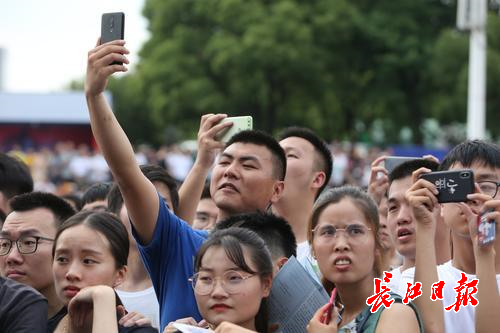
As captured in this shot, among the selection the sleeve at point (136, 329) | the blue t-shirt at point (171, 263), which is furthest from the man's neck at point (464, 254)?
the sleeve at point (136, 329)

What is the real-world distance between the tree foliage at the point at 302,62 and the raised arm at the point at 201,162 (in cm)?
3217

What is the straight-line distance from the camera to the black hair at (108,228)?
4.57 metres

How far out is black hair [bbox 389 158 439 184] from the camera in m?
5.62

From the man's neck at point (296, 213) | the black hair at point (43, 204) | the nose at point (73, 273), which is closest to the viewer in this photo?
the nose at point (73, 273)

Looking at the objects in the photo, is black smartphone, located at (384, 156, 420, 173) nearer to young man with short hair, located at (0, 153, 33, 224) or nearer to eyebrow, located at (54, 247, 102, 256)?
eyebrow, located at (54, 247, 102, 256)

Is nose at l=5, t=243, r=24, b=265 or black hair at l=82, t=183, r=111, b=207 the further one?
black hair at l=82, t=183, r=111, b=207

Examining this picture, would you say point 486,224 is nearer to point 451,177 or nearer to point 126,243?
point 451,177

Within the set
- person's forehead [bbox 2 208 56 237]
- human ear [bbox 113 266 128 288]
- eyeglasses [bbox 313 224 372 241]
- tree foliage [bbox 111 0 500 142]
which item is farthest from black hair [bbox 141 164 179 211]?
tree foliage [bbox 111 0 500 142]

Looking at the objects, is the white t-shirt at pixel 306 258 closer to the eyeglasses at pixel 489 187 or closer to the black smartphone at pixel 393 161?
the black smartphone at pixel 393 161

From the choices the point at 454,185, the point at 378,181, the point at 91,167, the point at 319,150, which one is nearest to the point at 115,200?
the point at 319,150

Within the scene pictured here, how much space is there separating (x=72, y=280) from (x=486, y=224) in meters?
1.92

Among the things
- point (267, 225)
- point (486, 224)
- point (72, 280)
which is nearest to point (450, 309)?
point (486, 224)

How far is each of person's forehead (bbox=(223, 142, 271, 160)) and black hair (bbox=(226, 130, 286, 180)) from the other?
0.02 metres

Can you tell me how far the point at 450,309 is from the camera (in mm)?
4406
